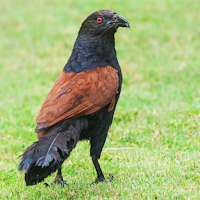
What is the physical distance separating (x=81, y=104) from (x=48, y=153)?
69 cm

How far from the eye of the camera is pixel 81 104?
12.3ft

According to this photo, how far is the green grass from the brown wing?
924 mm

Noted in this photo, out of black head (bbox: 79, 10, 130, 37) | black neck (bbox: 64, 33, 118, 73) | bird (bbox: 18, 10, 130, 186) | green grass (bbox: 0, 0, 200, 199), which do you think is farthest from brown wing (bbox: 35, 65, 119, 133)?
green grass (bbox: 0, 0, 200, 199)

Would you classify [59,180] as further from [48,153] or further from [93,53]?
[93,53]

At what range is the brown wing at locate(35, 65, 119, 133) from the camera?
12.1ft

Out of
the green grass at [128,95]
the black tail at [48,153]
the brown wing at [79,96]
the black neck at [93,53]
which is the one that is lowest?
the green grass at [128,95]

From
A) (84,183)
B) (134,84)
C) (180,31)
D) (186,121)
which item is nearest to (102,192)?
(84,183)

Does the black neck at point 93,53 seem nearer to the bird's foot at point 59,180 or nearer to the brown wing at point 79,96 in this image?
the brown wing at point 79,96

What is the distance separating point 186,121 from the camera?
233 inches

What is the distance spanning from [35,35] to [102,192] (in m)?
9.35

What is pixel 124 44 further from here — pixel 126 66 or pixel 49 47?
pixel 49 47

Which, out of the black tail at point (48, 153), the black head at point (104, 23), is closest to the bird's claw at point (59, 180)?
the black tail at point (48, 153)

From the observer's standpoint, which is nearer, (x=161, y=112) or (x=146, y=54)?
(x=161, y=112)

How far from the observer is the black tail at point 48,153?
3.26 meters
